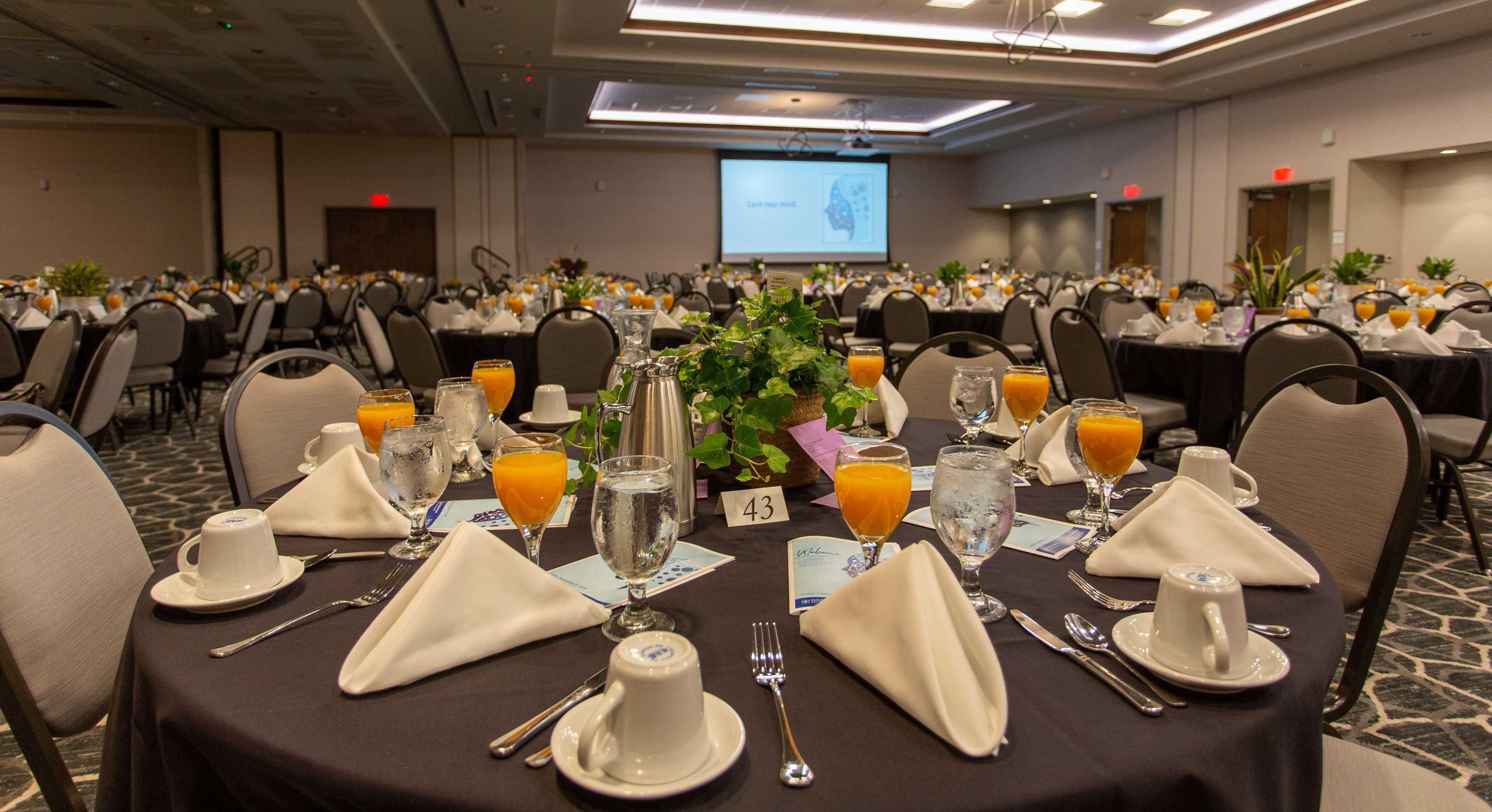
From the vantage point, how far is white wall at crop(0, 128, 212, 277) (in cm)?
1546

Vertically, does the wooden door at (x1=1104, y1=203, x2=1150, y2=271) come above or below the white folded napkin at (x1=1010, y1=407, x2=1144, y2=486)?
above

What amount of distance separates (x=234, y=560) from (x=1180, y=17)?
1104 centimetres

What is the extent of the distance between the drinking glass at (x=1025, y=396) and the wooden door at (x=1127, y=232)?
1455cm

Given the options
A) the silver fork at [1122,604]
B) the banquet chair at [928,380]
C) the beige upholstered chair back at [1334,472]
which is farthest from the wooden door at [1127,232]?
the silver fork at [1122,604]

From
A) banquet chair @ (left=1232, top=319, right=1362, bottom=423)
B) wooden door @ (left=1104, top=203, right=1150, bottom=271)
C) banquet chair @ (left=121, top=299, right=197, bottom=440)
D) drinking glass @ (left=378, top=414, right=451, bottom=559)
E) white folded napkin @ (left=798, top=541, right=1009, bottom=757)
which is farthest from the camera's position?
wooden door @ (left=1104, top=203, right=1150, bottom=271)

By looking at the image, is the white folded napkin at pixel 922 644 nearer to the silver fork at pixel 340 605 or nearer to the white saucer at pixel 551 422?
the silver fork at pixel 340 605

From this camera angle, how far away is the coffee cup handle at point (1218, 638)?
2.52 feet

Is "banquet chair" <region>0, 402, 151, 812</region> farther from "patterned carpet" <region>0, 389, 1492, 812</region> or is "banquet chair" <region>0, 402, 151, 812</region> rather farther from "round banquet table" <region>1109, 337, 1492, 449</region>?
"round banquet table" <region>1109, 337, 1492, 449</region>

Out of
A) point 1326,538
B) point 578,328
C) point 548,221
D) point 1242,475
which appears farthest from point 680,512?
point 548,221

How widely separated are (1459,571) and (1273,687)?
3.09 metres

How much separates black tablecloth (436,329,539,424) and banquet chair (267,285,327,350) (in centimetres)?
436

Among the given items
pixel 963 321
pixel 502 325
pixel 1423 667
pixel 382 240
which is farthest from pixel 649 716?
pixel 382 240

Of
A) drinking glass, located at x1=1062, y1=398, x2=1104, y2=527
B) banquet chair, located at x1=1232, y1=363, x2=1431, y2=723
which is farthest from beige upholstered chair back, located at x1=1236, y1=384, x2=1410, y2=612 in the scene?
drinking glass, located at x1=1062, y1=398, x2=1104, y2=527

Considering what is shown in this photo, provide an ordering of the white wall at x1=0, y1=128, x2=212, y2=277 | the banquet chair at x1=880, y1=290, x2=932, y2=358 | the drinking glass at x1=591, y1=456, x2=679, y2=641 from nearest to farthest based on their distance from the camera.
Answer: the drinking glass at x1=591, y1=456, x2=679, y2=641, the banquet chair at x1=880, y1=290, x2=932, y2=358, the white wall at x1=0, y1=128, x2=212, y2=277
